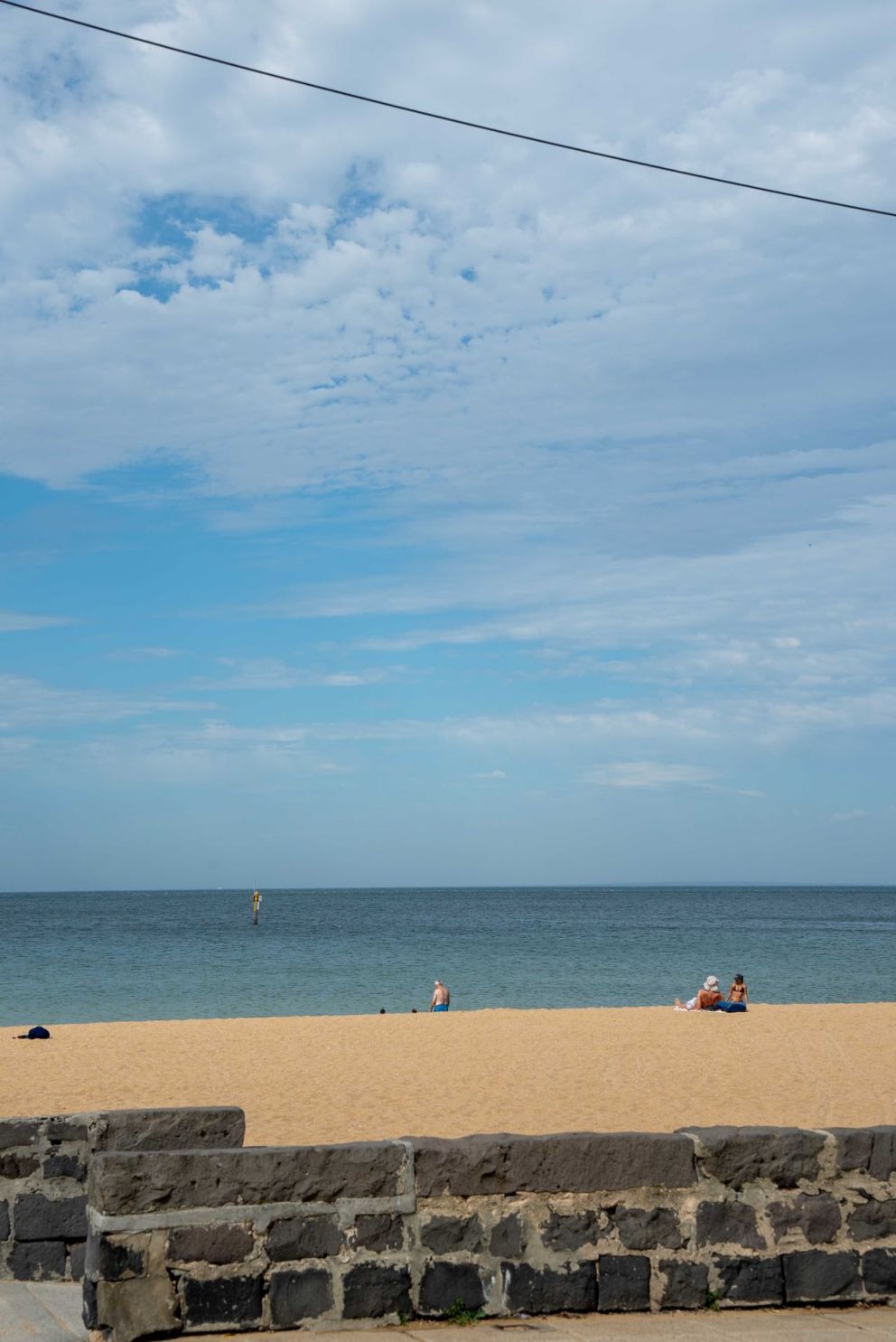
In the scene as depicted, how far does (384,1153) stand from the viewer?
537 centimetres

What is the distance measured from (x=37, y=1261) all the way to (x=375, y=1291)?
267 cm

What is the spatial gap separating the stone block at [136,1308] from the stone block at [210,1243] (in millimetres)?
117

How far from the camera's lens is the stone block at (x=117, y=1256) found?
4.96 metres

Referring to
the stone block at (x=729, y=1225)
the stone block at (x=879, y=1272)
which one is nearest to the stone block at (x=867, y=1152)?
the stone block at (x=879, y=1272)

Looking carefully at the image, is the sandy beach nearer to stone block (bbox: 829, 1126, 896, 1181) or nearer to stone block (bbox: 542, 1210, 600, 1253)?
stone block (bbox: 542, 1210, 600, 1253)

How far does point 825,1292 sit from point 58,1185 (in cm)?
404

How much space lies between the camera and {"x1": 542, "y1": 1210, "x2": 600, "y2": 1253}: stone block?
5516 mm

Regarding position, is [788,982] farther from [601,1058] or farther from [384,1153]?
[384,1153]

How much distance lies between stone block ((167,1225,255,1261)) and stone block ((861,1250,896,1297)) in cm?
278

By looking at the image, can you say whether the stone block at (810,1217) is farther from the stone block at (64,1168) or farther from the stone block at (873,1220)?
the stone block at (64,1168)

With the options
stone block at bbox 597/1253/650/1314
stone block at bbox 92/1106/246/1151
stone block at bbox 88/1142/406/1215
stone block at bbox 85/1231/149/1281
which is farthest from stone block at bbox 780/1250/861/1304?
stone block at bbox 85/1231/149/1281

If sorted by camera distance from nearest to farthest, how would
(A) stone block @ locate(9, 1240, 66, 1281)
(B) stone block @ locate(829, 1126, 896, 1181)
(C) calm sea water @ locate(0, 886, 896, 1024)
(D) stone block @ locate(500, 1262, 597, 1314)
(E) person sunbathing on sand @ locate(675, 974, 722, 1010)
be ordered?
(D) stone block @ locate(500, 1262, 597, 1314) → (B) stone block @ locate(829, 1126, 896, 1181) → (A) stone block @ locate(9, 1240, 66, 1281) → (E) person sunbathing on sand @ locate(675, 974, 722, 1010) → (C) calm sea water @ locate(0, 886, 896, 1024)

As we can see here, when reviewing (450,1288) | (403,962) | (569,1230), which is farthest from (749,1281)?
(403,962)

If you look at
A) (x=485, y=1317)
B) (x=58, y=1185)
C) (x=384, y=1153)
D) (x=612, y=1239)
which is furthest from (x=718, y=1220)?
(x=58, y=1185)
